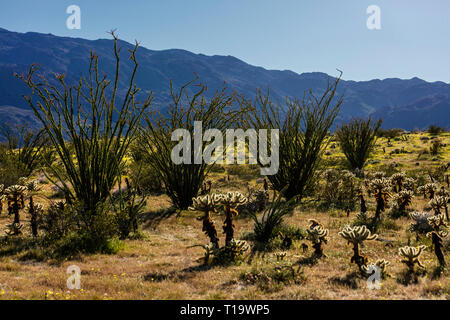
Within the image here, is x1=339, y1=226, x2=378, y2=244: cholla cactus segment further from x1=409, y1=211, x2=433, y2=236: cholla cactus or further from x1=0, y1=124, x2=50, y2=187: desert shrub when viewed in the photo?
x1=0, y1=124, x2=50, y2=187: desert shrub

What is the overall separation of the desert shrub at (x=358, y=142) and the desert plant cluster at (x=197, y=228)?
5.55 m

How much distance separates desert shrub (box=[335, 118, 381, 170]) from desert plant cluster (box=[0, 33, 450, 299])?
555 centimetres

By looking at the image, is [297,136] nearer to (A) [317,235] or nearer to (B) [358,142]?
(A) [317,235]

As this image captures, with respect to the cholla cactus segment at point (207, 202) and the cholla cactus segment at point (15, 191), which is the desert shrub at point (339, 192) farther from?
the cholla cactus segment at point (15, 191)

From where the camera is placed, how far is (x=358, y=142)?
2086cm

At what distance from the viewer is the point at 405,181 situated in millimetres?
13258

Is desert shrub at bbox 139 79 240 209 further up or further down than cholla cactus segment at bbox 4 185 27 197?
further up

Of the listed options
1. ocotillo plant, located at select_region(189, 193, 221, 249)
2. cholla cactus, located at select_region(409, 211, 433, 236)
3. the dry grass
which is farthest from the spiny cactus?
ocotillo plant, located at select_region(189, 193, 221, 249)

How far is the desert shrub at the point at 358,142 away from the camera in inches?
810

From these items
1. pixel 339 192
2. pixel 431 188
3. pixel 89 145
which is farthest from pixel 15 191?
pixel 431 188

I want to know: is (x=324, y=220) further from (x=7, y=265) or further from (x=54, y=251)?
(x=7, y=265)

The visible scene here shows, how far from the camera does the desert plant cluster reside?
16.9 ft

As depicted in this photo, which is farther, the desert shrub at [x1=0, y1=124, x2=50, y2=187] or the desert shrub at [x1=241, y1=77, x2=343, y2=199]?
the desert shrub at [x1=0, y1=124, x2=50, y2=187]

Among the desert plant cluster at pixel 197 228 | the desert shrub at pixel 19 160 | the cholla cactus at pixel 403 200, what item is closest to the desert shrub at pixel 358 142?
the desert plant cluster at pixel 197 228
